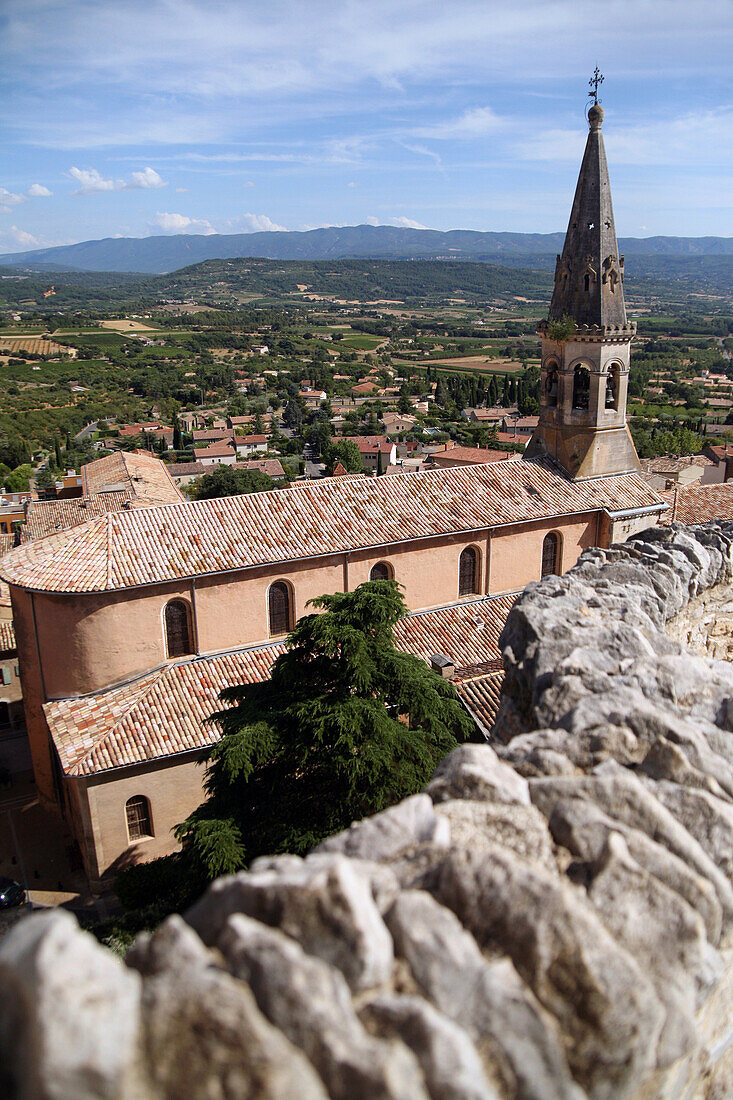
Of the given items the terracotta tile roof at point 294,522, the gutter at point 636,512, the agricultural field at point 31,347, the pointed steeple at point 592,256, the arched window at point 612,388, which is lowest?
the agricultural field at point 31,347

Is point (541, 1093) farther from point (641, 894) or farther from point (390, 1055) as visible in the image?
point (641, 894)

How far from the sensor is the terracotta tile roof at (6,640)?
29.5 m

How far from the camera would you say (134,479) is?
43406 mm

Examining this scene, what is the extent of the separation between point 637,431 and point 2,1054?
112292 millimetres

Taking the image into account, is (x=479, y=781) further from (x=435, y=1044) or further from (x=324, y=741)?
(x=324, y=741)

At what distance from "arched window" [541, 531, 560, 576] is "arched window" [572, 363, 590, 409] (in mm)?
4545

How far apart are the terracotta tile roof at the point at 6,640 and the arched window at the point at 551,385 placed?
69.8ft

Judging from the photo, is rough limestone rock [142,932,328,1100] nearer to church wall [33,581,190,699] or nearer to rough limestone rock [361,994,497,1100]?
rough limestone rock [361,994,497,1100]

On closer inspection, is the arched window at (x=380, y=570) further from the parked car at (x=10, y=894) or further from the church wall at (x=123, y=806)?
the parked car at (x=10, y=894)

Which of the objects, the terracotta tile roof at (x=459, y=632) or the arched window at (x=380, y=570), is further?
the arched window at (x=380, y=570)

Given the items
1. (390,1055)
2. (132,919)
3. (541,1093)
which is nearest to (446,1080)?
(390,1055)

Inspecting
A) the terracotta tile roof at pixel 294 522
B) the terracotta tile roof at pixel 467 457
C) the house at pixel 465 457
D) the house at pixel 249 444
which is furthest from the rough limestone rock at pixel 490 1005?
the house at pixel 249 444

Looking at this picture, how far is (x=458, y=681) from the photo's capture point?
17188 mm

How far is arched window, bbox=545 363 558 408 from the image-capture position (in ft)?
82.0
